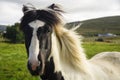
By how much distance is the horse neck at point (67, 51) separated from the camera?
5125mm

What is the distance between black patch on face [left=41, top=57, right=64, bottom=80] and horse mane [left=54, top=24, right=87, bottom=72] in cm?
30

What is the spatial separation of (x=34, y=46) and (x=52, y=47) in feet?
1.48

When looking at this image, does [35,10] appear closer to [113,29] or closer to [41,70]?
[41,70]

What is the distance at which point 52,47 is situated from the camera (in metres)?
4.98

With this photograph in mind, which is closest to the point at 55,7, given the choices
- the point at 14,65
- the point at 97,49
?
the point at 14,65

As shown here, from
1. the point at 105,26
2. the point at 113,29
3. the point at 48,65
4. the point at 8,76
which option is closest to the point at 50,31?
the point at 48,65

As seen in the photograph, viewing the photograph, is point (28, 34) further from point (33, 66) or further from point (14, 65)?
point (14, 65)

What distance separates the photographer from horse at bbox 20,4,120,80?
15.3 ft

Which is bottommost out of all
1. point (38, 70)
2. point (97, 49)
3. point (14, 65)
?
point (97, 49)

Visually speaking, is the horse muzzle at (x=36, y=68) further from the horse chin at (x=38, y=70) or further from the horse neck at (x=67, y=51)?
the horse neck at (x=67, y=51)

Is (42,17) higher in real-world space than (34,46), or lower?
higher

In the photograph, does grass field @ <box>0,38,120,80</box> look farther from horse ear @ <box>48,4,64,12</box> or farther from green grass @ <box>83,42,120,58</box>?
horse ear @ <box>48,4,64,12</box>

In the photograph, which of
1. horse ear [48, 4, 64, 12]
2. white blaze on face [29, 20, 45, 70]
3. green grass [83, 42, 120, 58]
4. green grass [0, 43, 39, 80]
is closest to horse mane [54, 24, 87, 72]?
horse ear [48, 4, 64, 12]

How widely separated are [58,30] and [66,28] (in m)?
0.40
